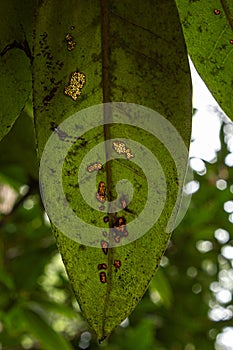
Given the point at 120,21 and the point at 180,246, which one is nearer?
the point at 120,21

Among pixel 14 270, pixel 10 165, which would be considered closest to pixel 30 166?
pixel 10 165

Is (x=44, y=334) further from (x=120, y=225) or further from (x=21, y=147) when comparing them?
(x=120, y=225)

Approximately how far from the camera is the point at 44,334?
1212 millimetres

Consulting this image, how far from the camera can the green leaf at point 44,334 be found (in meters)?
1.19

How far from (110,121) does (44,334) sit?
78 centimetres

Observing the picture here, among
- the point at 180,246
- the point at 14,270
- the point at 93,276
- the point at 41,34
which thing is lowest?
the point at 180,246

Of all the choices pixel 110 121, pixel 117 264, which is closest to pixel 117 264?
pixel 117 264

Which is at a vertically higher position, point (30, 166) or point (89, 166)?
point (89, 166)

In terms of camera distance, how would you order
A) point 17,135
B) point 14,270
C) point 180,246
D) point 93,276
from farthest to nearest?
1. point 180,246
2. point 14,270
3. point 17,135
4. point 93,276

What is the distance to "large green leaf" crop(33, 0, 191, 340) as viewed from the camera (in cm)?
49

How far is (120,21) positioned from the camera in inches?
20.6

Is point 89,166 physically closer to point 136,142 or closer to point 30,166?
point 136,142

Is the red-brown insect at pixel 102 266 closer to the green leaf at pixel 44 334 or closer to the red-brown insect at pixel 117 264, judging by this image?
the red-brown insect at pixel 117 264

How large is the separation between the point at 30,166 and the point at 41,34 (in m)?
0.69
